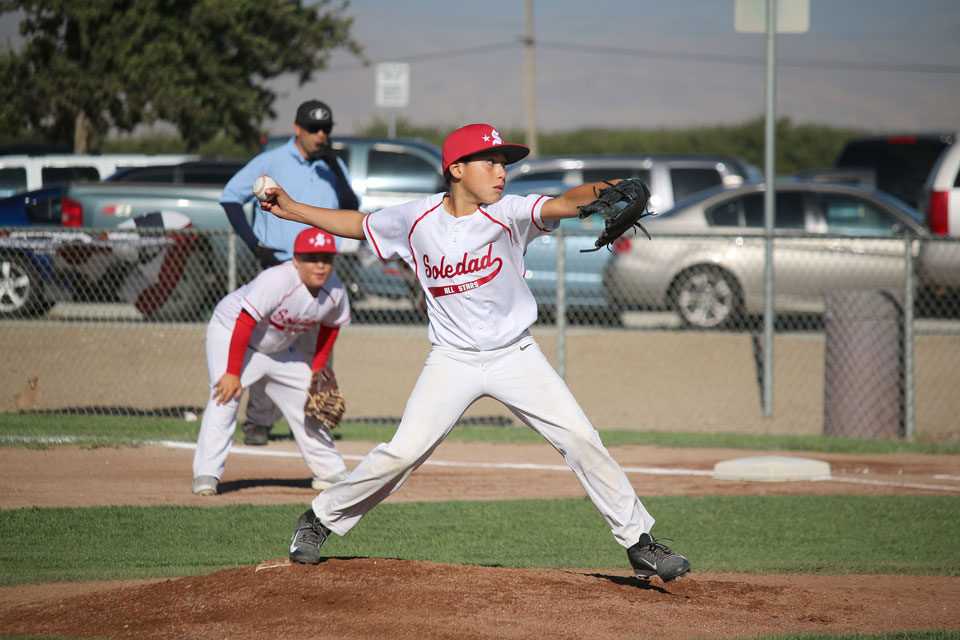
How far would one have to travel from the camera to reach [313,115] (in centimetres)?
739

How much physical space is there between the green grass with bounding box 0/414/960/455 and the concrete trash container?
0.26 meters

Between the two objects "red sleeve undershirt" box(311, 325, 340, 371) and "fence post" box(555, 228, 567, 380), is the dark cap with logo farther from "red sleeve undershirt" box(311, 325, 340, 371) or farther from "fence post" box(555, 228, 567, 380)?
"fence post" box(555, 228, 567, 380)

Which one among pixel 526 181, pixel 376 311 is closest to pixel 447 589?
pixel 376 311

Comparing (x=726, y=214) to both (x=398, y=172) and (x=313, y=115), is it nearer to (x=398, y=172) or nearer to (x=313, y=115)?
(x=398, y=172)

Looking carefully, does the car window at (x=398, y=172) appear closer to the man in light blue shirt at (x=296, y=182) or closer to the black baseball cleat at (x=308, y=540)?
the man in light blue shirt at (x=296, y=182)

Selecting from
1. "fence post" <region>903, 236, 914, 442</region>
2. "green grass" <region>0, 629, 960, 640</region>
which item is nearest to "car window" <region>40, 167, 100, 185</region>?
"fence post" <region>903, 236, 914, 442</region>

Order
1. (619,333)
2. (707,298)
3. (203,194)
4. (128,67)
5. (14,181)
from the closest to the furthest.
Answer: (619,333) → (707,298) → (203,194) → (14,181) → (128,67)

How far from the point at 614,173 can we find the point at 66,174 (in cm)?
854

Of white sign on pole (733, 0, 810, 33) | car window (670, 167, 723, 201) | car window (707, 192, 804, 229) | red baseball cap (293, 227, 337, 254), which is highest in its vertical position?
white sign on pole (733, 0, 810, 33)

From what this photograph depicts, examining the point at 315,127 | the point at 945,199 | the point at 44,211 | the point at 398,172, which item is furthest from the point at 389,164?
the point at 315,127

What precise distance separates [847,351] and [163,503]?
5.85m

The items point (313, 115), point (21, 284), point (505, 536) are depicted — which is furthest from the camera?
point (21, 284)

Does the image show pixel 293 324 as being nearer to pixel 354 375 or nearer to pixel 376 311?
pixel 354 375

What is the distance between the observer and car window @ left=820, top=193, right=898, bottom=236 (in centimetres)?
1325
